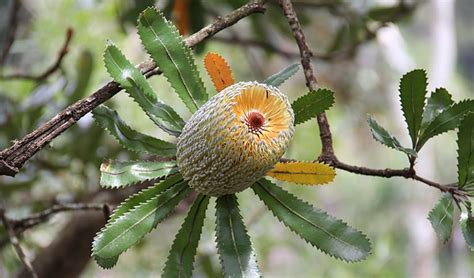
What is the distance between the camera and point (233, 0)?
3.03 ft

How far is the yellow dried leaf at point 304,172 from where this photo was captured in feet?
1.65

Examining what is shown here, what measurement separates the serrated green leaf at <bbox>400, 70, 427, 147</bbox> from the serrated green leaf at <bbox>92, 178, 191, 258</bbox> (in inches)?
7.9

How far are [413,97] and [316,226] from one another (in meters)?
0.14

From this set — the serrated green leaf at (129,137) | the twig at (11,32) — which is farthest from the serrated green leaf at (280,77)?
the twig at (11,32)

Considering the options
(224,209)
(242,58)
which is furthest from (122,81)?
(242,58)

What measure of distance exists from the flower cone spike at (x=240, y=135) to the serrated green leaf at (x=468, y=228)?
164mm

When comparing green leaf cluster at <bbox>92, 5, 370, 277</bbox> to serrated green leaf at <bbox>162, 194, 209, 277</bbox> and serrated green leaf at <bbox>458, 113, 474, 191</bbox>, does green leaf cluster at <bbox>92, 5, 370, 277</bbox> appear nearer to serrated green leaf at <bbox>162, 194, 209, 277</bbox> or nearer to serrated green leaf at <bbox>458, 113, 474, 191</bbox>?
serrated green leaf at <bbox>162, 194, 209, 277</bbox>

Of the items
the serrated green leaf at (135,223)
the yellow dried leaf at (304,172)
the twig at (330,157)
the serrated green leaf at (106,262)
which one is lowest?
the serrated green leaf at (106,262)

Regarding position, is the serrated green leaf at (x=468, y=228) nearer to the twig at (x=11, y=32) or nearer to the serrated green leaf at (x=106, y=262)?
the serrated green leaf at (x=106, y=262)

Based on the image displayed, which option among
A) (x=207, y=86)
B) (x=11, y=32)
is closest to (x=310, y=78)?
(x=11, y=32)

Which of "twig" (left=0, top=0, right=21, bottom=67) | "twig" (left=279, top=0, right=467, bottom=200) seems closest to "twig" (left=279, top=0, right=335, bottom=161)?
"twig" (left=279, top=0, right=467, bottom=200)

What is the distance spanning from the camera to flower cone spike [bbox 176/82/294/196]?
46 cm

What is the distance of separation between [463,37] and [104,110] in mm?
9836

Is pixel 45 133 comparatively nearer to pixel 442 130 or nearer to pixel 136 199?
pixel 136 199
